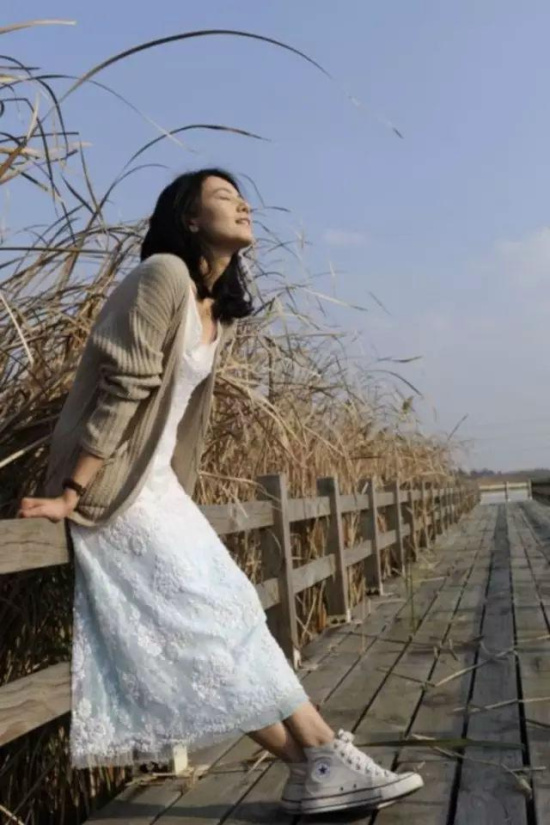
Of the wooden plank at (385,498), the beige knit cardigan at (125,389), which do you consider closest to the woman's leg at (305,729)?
the beige knit cardigan at (125,389)

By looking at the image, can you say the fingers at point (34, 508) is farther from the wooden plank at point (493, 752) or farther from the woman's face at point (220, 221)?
the wooden plank at point (493, 752)

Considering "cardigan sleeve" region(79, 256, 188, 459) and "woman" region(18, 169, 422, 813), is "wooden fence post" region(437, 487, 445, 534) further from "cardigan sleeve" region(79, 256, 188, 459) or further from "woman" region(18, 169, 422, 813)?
"cardigan sleeve" region(79, 256, 188, 459)

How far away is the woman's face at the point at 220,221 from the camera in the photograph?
2.31 meters

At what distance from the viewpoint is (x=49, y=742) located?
99.4 inches

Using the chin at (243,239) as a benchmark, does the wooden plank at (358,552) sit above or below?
below

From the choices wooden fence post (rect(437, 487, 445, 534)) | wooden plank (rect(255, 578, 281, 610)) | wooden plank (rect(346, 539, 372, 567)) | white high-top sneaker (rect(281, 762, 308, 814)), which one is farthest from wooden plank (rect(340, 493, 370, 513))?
wooden fence post (rect(437, 487, 445, 534))

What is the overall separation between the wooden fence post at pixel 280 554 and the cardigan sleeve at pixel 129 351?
6.19 feet

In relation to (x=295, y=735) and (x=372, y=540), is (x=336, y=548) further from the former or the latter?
(x=295, y=735)

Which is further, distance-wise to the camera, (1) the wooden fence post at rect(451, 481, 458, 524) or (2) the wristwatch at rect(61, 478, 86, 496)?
(1) the wooden fence post at rect(451, 481, 458, 524)

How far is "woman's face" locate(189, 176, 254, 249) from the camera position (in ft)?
7.59

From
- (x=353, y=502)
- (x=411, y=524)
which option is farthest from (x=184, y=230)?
(x=411, y=524)

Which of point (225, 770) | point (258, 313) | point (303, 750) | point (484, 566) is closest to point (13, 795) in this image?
point (225, 770)

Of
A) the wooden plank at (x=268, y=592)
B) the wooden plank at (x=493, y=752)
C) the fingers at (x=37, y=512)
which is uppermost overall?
the fingers at (x=37, y=512)

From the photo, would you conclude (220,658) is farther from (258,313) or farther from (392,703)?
(258,313)
